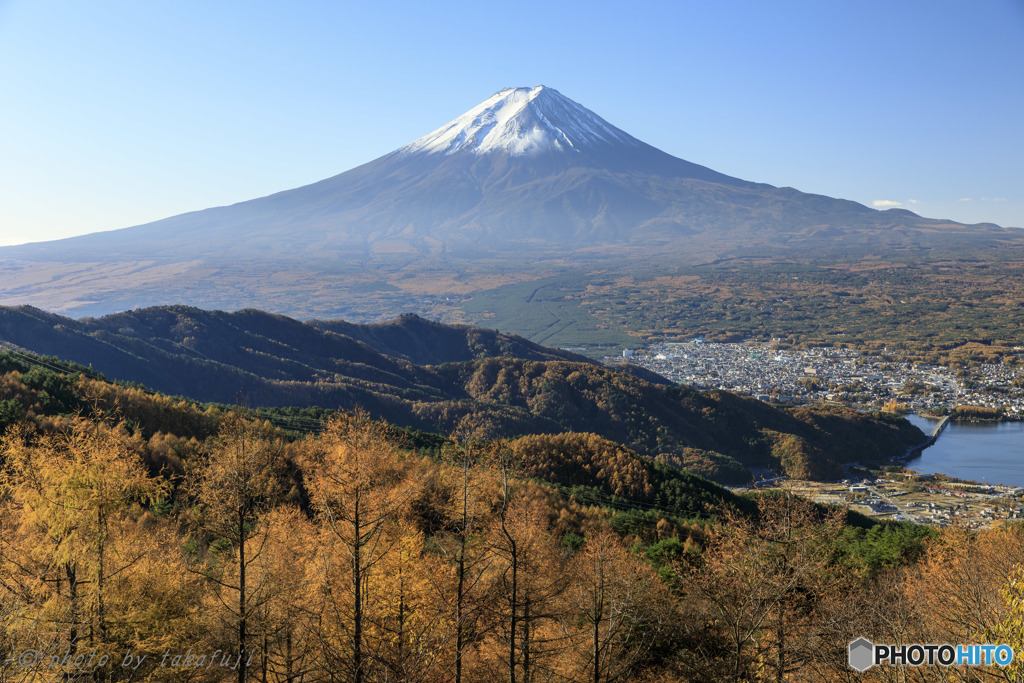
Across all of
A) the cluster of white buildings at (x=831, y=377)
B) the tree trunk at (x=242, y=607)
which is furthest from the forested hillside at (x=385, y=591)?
the cluster of white buildings at (x=831, y=377)

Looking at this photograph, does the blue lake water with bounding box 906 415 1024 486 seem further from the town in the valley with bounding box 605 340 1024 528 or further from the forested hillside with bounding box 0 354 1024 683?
the forested hillside with bounding box 0 354 1024 683

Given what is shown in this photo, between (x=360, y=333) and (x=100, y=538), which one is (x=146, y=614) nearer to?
(x=100, y=538)

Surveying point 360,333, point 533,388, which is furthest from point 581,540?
point 360,333

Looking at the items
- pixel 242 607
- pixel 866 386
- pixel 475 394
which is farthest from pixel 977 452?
pixel 242 607

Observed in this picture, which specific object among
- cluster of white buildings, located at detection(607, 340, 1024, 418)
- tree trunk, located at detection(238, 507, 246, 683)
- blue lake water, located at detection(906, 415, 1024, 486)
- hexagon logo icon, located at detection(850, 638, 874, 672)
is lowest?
blue lake water, located at detection(906, 415, 1024, 486)

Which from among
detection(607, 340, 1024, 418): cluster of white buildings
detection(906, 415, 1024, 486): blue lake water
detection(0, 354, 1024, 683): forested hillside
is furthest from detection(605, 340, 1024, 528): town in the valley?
detection(0, 354, 1024, 683): forested hillside

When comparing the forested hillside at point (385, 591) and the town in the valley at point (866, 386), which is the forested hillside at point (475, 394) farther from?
the forested hillside at point (385, 591)

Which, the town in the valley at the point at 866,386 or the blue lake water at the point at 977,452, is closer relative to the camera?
Result: the town in the valley at the point at 866,386
